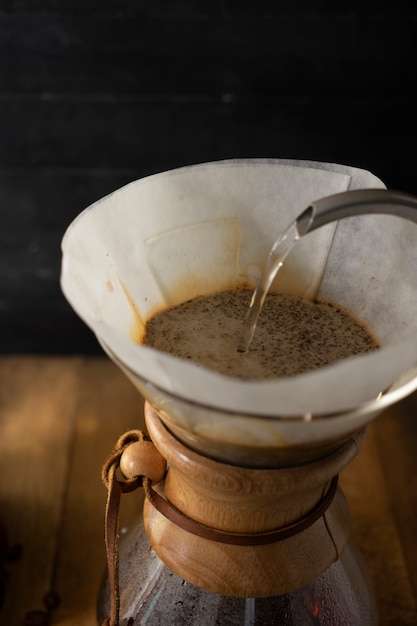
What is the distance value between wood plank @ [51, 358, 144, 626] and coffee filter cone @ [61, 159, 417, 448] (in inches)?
18.3

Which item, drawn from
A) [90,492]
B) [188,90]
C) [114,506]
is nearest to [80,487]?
[90,492]

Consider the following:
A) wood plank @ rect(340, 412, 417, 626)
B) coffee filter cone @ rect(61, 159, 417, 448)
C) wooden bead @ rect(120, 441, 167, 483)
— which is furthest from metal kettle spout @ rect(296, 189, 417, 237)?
wood plank @ rect(340, 412, 417, 626)

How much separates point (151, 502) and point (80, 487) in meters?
0.44

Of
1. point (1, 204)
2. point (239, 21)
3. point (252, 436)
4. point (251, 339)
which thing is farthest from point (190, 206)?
point (1, 204)

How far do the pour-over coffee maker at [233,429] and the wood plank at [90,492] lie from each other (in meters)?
0.21

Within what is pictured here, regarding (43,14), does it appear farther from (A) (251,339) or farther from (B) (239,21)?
(A) (251,339)

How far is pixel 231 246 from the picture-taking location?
0.82 metres

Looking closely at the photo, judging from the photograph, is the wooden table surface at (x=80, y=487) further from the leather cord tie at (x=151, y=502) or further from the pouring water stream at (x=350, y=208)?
the pouring water stream at (x=350, y=208)

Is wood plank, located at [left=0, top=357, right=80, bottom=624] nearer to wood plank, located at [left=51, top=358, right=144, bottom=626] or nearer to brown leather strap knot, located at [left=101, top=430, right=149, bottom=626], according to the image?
wood plank, located at [left=51, top=358, right=144, bottom=626]

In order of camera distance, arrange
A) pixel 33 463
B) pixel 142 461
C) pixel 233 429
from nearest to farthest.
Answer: pixel 233 429, pixel 142 461, pixel 33 463

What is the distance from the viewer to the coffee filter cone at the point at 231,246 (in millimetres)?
741

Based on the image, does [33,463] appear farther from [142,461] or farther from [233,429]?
[233,429]

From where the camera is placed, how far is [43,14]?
4.01 feet

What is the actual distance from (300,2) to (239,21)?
3.8 inches
